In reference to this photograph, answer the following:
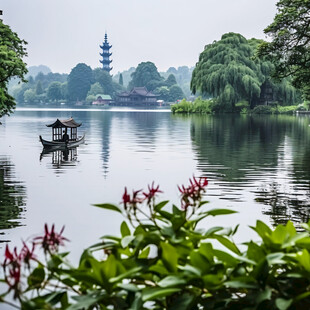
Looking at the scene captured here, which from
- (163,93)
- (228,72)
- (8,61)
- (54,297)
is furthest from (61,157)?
(163,93)

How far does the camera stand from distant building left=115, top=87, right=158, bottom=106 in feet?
561

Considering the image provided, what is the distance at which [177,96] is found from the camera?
17638 cm

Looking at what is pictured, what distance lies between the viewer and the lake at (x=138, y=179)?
12.8 m

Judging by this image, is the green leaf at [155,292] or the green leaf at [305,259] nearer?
the green leaf at [155,292]

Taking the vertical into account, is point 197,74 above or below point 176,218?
above

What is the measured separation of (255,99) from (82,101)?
123500 millimetres

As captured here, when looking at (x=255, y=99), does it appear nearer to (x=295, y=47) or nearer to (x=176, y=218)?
(x=295, y=47)

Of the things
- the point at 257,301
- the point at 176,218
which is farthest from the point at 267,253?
the point at 176,218

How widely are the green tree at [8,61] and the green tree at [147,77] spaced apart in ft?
479

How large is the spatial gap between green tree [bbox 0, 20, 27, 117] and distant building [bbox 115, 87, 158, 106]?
134 m

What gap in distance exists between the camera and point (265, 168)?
22422mm

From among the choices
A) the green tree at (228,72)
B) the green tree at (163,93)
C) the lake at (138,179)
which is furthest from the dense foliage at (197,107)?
the green tree at (163,93)

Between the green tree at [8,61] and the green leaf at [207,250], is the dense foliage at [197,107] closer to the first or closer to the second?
the green tree at [8,61]

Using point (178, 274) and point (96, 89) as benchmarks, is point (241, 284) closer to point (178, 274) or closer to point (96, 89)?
point (178, 274)
